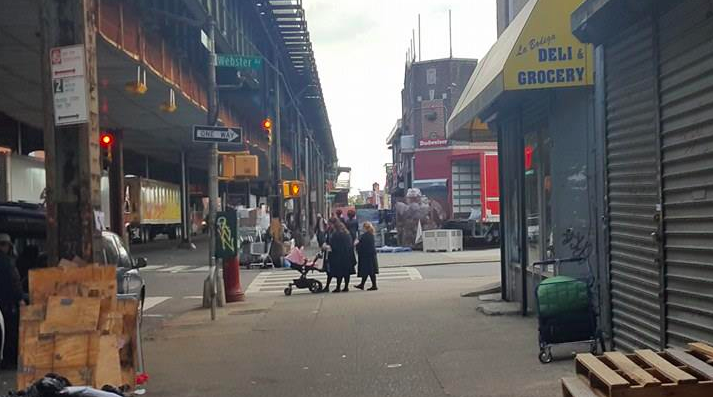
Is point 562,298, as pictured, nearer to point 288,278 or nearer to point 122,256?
point 122,256

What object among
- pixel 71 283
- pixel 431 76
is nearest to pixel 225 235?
pixel 71 283

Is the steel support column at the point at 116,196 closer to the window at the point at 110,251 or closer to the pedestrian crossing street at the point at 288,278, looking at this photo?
the pedestrian crossing street at the point at 288,278

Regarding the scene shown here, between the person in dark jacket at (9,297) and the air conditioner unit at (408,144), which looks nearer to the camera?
the person in dark jacket at (9,297)

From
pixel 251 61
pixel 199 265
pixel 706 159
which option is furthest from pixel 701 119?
pixel 199 265

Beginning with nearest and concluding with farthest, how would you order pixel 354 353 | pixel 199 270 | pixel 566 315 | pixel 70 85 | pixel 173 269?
pixel 70 85 → pixel 566 315 → pixel 354 353 → pixel 199 270 → pixel 173 269

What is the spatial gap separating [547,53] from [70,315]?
20.2 feet

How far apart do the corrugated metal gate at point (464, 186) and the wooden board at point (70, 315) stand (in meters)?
38.2

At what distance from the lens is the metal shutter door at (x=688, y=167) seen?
19.3 ft

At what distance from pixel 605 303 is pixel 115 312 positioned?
5.05 meters

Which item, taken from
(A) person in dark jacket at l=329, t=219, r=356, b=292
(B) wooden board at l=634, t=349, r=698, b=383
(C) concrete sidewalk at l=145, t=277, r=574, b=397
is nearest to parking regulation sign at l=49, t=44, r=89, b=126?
(C) concrete sidewalk at l=145, t=277, r=574, b=397

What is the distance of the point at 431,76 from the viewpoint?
76312 millimetres

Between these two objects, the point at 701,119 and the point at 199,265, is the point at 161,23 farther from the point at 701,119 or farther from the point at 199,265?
the point at 701,119

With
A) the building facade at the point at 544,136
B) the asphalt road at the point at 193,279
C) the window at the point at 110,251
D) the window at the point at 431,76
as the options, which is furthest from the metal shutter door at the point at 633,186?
the window at the point at 431,76

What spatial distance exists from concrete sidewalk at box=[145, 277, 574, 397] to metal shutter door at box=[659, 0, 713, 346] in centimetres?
171
